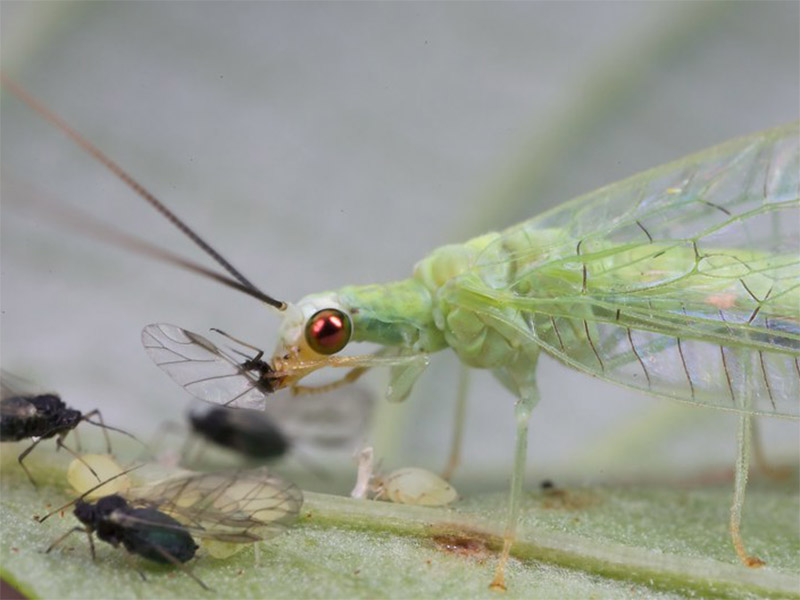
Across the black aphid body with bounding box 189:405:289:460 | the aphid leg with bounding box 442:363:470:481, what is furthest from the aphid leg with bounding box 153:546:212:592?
the black aphid body with bounding box 189:405:289:460

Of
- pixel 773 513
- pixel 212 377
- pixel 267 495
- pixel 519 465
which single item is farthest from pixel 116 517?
pixel 773 513

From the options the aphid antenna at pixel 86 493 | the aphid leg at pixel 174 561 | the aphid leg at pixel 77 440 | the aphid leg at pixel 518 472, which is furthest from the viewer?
the aphid leg at pixel 77 440

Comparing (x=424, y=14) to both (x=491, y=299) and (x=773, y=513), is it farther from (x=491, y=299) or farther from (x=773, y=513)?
(x=773, y=513)

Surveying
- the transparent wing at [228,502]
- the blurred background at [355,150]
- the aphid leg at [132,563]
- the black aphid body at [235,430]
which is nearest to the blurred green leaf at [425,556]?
the aphid leg at [132,563]

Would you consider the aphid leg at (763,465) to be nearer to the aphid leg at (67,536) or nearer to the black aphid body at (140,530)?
the black aphid body at (140,530)

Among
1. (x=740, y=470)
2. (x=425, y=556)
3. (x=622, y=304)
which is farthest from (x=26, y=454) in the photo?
(x=740, y=470)

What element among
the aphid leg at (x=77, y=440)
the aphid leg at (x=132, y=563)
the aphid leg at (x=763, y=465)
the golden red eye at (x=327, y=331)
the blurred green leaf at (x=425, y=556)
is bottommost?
the aphid leg at (x=132, y=563)

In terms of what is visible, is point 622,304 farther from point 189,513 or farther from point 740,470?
point 189,513
